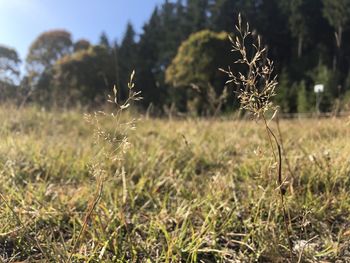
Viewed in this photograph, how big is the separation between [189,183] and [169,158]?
37 cm

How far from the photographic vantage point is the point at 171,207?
1669mm

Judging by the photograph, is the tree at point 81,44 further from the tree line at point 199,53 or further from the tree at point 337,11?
the tree at point 337,11

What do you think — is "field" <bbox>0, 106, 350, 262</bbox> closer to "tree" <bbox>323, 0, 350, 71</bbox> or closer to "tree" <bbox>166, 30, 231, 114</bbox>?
"tree" <bbox>323, 0, 350, 71</bbox>

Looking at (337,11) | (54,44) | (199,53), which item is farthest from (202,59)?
(54,44)

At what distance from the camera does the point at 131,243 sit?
1.29 m

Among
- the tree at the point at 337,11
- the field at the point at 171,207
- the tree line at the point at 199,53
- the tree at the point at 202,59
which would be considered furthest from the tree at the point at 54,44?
the field at the point at 171,207

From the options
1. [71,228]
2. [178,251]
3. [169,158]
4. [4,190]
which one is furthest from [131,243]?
[169,158]

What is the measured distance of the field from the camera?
1.27 meters

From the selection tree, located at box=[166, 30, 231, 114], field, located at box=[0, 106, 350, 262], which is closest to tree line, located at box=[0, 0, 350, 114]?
tree, located at box=[166, 30, 231, 114]

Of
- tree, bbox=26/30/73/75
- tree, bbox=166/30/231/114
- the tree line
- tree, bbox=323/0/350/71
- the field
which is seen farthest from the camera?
tree, bbox=26/30/73/75

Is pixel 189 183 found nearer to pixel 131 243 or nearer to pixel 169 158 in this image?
pixel 169 158

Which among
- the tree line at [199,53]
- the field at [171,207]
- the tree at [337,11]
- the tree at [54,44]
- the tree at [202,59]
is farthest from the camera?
the tree at [54,44]

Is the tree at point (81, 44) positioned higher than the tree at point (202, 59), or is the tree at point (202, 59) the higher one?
the tree at point (81, 44)

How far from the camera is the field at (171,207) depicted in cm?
127
